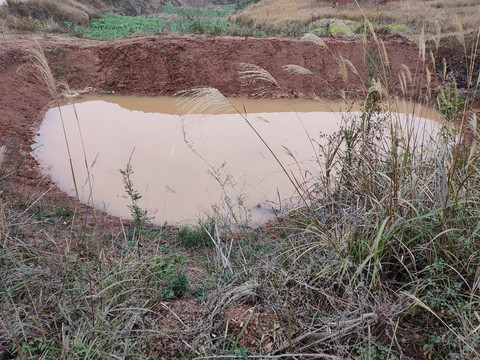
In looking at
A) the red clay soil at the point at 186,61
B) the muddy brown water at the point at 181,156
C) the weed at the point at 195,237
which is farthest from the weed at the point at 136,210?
the red clay soil at the point at 186,61

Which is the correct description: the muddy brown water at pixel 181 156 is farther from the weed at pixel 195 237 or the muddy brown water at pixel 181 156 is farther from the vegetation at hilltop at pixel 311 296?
the vegetation at hilltop at pixel 311 296

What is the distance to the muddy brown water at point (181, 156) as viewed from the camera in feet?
17.1

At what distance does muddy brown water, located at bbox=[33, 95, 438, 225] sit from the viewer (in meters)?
5.20

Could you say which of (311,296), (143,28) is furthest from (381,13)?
(311,296)

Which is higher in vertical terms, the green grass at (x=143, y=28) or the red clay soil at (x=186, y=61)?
the green grass at (x=143, y=28)

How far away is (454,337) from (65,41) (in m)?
12.8

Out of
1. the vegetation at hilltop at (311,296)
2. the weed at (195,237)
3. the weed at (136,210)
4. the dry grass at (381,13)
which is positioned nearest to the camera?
the vegetation at hilltop at (311,296)

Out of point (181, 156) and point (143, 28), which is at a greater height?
point (143, 28)

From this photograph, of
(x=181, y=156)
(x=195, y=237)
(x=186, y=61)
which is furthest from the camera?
(x=186, y=61)

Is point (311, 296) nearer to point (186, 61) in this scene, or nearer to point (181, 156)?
point (181, 156)

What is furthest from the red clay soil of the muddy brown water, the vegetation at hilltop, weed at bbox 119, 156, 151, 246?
the vegetation at hilltop

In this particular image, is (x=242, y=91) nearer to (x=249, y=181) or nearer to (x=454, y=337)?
(x=249, y=181)

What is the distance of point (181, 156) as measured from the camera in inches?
253

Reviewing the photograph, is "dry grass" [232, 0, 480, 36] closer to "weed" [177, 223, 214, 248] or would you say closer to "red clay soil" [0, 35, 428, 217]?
"red clay soil" [0, 35, 428, 217]
